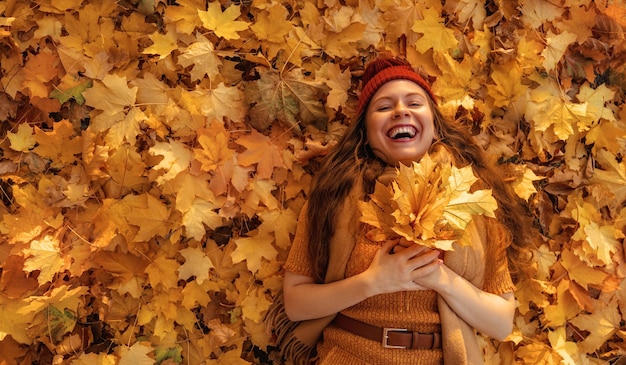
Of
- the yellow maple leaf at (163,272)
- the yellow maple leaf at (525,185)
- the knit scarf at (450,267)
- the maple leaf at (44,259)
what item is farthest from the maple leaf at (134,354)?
the yellow maple leaf at (525,185)

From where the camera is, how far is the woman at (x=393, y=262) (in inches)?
58.5

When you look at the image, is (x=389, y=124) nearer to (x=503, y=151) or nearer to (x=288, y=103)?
(x=288, y=103)

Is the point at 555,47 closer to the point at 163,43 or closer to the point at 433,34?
the point at 433,34

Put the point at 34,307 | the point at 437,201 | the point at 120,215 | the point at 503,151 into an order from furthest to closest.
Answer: the point at 503,151 < the point at 120,215 < the point at 34,307 < the point at 437,201

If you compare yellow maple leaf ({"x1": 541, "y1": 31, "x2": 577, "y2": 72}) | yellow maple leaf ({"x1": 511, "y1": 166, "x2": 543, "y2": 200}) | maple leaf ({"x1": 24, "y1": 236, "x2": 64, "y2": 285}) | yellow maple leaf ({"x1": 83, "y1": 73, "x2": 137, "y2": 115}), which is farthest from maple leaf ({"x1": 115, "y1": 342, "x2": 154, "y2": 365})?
yellow maple leaf ({"x1": 541, "y1": 31, "x2": 577, "y2": 72})

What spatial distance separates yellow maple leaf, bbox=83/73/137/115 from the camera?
163cm

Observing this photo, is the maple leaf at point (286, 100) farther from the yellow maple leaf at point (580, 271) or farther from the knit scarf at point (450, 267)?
the yellow maple leaf at point (580, 271)

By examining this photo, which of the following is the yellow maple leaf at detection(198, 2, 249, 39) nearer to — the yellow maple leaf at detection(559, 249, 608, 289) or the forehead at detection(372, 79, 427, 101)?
the forehead at detection(372, 79, 427, 101)

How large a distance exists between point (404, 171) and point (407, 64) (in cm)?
55

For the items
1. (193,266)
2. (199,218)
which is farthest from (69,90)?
(193,266)

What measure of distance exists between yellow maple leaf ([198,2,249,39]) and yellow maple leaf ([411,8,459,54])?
0.58 metres

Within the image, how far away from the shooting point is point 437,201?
1.30 metres

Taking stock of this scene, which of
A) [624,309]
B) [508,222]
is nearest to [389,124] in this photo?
[508,222]

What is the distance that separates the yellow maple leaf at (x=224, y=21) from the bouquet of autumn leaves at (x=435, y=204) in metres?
0.71
